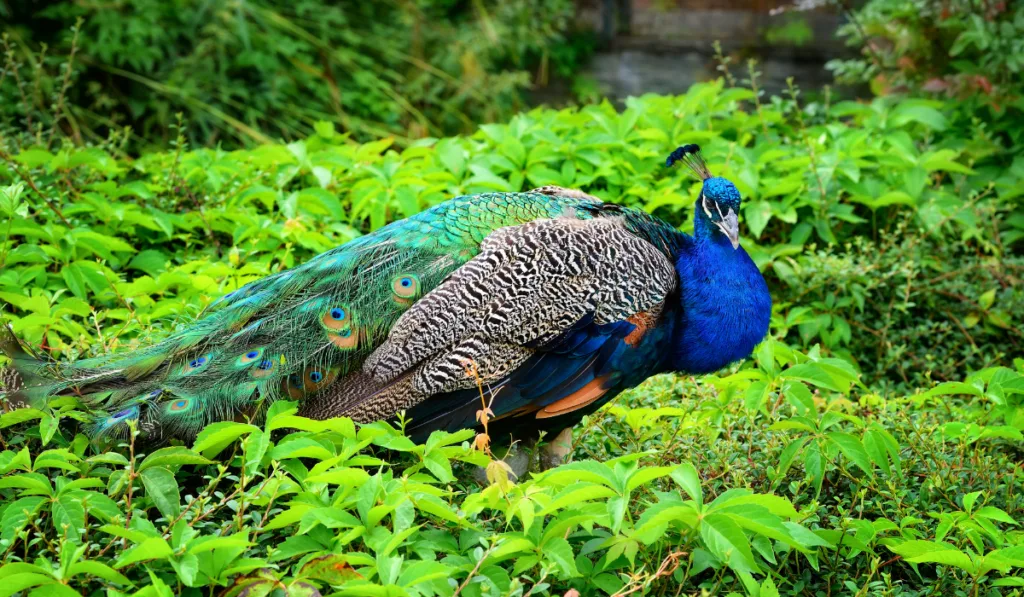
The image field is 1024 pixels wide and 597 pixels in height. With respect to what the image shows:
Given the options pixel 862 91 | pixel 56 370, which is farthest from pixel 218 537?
pixel 862 91

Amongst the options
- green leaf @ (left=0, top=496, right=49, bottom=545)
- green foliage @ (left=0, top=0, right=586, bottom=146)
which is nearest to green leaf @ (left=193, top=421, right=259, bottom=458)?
green leaf @ (left=0, top=496, right=49, bottom=545)

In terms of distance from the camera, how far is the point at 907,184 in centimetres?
434

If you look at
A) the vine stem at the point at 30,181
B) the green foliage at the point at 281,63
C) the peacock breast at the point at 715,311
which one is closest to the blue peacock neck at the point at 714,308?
the peacock breast at the point at 715,311

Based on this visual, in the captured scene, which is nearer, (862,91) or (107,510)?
(107,510)

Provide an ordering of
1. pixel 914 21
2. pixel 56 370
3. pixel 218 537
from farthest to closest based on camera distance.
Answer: pixel 914 21
pixel 56 370
pixel 218 537

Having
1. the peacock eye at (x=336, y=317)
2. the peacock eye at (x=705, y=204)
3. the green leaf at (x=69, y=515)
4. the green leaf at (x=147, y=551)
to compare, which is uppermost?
the peacock eye at (x=705, y=204)

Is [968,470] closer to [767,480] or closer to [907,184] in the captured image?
[767,480]

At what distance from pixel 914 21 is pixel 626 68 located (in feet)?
9.40

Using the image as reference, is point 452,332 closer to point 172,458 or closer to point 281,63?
→ point 172,458

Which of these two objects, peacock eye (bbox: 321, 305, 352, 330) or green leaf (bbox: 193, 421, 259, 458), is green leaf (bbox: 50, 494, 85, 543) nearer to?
green leaf (bbox: 193, 421, 259, 458)

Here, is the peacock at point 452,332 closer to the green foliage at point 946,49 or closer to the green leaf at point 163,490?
the green leaf at point 163,490

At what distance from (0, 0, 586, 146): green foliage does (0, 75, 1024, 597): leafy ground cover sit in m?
1.59

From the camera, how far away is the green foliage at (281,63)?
6.03m

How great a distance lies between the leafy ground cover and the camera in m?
2.03
